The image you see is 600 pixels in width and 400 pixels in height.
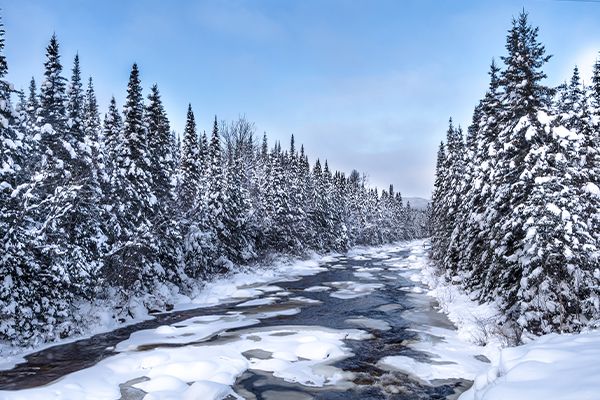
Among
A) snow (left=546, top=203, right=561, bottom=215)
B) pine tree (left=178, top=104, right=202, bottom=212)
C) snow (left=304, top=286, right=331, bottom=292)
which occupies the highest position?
pine tree (left=178, top=104, right=202, bottom=212)

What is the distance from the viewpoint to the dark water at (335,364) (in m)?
10.2

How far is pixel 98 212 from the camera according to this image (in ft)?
60.6

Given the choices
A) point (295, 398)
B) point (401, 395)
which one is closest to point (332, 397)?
point (295, 398)

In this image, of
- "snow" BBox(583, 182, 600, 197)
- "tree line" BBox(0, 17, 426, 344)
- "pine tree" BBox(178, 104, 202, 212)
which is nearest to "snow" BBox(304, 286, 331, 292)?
"tree line" BBox(0, 17, 426, 344)

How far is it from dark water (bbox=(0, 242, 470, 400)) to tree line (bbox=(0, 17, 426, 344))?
1789mm

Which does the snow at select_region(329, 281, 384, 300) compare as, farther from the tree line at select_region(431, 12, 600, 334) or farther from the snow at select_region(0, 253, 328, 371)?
the tree line at select_region(431, 12, 600, 334)

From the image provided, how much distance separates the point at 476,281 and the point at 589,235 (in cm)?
868

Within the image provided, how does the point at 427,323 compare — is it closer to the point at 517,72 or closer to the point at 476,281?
the point at 476,281

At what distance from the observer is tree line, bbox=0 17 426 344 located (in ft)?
44.8

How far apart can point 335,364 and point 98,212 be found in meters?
12.6

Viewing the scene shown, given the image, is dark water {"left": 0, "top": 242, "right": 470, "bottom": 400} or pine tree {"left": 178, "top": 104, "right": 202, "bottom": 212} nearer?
dark water {"left": 0, "top": 242, "right": 470, "bottom": 400}

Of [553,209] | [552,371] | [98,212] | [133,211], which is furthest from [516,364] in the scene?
[133,211]

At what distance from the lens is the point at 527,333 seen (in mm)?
13008

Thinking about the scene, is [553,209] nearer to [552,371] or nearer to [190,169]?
[552,371]
